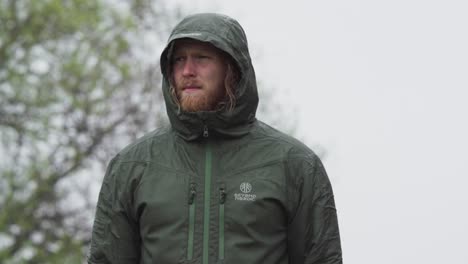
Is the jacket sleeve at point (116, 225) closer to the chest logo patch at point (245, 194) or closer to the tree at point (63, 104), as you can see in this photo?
the chest logo patch at point (245, 194)

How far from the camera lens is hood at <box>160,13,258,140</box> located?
18.2 ft

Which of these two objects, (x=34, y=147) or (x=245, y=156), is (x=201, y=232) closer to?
(x=245, y=156)

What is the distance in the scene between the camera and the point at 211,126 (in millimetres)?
5566

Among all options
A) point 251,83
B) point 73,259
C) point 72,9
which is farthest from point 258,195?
point 72,9

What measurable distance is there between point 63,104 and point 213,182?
22.2 meters

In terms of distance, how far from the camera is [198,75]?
560 cm

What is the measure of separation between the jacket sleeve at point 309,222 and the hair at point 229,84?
15.0 inches

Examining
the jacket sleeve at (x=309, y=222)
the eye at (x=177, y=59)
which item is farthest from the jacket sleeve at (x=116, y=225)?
the jacket sleeve at (x=309, y=222)

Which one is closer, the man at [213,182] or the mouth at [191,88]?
the man at [213,182]

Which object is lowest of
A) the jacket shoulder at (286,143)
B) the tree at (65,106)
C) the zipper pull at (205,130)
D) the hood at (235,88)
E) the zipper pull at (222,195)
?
the tree at (65,106)

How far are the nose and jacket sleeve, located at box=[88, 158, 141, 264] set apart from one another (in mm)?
478

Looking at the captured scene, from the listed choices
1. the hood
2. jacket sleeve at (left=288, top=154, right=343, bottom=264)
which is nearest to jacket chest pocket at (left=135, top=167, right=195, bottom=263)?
the hood

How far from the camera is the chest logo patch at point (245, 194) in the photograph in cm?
543

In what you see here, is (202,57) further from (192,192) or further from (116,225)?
(116,225)
